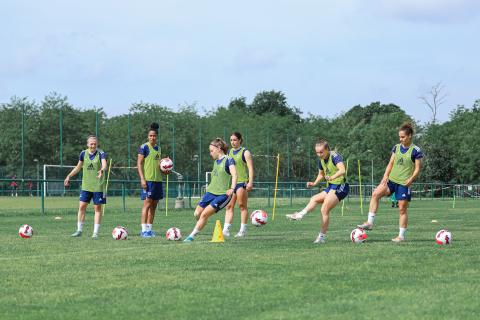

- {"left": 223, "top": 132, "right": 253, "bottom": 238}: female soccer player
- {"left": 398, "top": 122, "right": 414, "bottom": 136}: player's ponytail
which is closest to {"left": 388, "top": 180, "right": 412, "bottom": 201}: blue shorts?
{"left": 398, "top": 122, "right": 414, "bottom": 136}: player's ponytail

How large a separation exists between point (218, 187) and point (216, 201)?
1.05 feet

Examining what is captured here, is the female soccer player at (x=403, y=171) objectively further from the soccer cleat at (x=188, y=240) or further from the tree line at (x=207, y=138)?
the tree line at (x=207, y=138)

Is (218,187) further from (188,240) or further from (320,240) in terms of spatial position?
(320,240)

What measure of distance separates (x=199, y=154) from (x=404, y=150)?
128 ft

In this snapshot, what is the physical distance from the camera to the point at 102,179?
16.4 meters

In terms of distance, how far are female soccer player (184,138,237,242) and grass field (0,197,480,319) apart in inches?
23.8

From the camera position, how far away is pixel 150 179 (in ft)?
55.0

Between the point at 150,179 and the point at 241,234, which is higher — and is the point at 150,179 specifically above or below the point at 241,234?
above

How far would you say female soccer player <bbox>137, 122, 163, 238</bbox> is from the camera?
54.2ft

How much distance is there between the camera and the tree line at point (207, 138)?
43.6 metres

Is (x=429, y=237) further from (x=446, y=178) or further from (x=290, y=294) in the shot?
(x=446, y=178)

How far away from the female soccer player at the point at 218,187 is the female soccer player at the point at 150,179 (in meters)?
1.81

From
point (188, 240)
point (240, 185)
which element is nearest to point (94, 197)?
point (188, 240)

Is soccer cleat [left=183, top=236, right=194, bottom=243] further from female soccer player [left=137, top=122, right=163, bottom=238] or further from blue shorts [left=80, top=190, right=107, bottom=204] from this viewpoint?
blue shorts [left=80, top=190, right=107, bottom=204]
